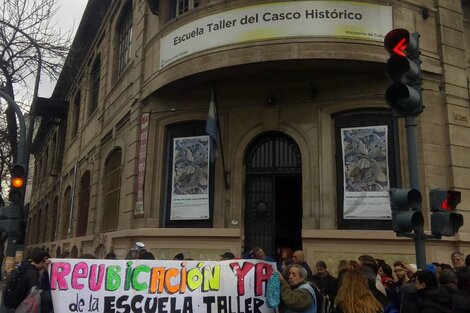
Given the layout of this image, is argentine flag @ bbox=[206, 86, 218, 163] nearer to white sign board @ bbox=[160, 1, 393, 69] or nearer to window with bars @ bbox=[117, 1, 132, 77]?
white sign board @ bbox=[160, 1, 393, 69]

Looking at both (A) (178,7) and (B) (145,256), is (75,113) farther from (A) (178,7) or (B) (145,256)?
(B) (145,256)

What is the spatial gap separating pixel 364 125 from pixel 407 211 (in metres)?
5.77

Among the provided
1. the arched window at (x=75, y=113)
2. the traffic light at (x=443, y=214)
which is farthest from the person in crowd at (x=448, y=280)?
the arched window at (x=75, y=113)

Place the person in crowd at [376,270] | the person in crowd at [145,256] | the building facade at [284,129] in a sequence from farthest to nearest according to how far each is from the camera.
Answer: the building facade at [284,129]
the person in crowd at [145,256]
the person in crowd at [376,270]

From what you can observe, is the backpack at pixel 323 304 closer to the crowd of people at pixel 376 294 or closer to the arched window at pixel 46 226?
the crowd of people at pixel 376 294

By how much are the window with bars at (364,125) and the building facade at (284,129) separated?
0.02m

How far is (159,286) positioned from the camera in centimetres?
616

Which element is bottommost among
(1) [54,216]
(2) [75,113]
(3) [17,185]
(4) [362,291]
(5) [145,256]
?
(4) [362,291]

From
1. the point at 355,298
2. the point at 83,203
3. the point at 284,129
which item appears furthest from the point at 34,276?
the point at 83,203

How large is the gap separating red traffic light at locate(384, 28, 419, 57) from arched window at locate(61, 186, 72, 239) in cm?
2227

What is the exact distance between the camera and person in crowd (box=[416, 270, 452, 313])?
15.7 feet

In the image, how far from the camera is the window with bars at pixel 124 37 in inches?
697

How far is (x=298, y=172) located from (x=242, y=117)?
6.58ft

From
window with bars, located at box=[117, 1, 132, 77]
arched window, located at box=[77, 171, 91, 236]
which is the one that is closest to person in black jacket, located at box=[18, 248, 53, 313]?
window with bars, located at box=[117, 1, 132, 77]
